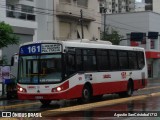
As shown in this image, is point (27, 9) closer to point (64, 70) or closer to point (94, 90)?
point (94, 90)

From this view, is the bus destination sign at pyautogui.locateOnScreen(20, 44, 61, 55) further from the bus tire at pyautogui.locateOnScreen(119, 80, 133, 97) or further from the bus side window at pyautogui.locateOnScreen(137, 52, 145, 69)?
the bus side window at pyautogui.locateOnScreen(137, 52, 145, 69)

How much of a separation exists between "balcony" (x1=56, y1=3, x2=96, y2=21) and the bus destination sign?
25143mm

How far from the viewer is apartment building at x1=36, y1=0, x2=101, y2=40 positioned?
149 ft

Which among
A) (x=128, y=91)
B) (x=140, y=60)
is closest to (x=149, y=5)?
(x=140, y=60)

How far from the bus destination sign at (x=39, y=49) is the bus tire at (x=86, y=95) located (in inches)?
105

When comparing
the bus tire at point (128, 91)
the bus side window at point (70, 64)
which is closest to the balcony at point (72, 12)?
the bus tire at point (128, 91)

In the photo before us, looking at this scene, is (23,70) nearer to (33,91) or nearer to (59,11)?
(33,91)

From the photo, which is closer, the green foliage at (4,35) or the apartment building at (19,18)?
the green foliage at (4,35)

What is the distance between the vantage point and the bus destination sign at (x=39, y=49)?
20.0 metres

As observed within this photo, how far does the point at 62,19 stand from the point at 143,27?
25.1 metres

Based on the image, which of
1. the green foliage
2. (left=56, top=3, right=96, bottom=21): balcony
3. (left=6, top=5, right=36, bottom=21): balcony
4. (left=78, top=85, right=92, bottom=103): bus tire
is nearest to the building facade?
(left=56, top=3, right=96, bottom=21): balcony

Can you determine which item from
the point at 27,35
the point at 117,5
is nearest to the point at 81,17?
the point at 27,35

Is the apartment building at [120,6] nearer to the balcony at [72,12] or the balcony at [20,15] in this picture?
the balcony at [72,12]

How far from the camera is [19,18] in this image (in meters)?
40.2
